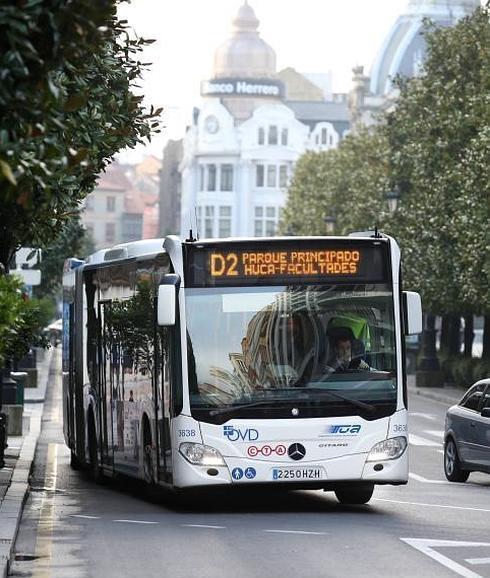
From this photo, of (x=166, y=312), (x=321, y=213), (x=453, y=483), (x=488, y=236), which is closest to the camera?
(x=166, y=312)

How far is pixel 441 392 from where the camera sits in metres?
53.3

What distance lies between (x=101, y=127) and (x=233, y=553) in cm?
483

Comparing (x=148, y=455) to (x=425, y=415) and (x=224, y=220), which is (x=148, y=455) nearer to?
(x=425, y=415)

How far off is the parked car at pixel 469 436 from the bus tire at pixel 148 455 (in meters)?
5.00

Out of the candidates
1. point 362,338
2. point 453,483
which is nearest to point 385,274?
point 362,338

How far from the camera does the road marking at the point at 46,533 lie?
13.6 m

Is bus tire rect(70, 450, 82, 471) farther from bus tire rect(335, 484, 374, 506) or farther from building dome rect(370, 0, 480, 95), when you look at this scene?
building dome rect(370, 0, 480, 95)

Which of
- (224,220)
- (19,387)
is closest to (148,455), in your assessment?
(19,387)

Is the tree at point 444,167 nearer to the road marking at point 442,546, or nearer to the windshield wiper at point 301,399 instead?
the windshield wiper at point 301,399

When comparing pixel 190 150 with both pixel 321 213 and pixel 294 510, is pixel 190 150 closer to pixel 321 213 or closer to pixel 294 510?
pixel 321 213

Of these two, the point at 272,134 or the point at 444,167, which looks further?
the point at 272,134

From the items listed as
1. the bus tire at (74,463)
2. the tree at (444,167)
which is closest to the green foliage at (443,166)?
the tree at (444,167)

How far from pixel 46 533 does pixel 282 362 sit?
2793mm

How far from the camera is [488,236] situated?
41.8 m
